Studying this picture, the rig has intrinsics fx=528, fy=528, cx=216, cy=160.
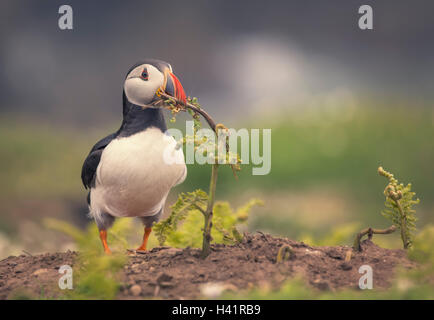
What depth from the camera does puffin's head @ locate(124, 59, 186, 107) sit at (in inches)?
87.9

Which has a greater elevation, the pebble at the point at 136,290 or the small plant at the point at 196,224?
the small plant at the point at 196,224

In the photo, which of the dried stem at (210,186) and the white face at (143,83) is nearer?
the dried stem at (210,186)

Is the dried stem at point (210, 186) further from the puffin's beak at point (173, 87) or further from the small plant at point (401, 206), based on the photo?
the small plant at point (401, 206)

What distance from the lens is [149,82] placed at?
229 cm

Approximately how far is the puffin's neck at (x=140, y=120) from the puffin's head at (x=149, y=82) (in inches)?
1.3

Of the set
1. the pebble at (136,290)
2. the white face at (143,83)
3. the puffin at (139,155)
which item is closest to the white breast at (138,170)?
the puffin at (139,155)

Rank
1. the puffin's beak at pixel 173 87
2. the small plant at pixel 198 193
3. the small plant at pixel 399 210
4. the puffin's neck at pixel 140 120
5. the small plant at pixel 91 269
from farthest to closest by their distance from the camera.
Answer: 1. the puffin's neck at pixel 140 120
2. the puffin's beak at pixel 173 87
3. the small plant at pixel 399 210
4. the small plant at pixel 198 193
5. the small plant at pixel 91 269

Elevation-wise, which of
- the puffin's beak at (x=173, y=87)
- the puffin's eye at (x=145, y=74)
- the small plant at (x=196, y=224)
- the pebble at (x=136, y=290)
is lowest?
the pebble at (x=136, y=290)

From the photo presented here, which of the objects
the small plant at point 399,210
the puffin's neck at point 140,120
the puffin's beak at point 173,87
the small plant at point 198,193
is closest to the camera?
the small plant at point 198,193

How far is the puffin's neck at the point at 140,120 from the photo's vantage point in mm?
2375

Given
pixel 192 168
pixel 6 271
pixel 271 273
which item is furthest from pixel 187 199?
pixel 192 168

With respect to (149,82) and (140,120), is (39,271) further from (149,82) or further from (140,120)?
(149,82)

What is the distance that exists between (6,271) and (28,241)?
237 centimetres

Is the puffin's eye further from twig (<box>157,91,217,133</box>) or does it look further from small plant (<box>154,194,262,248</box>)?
small plant (<box>154,194,262,248</box>)
